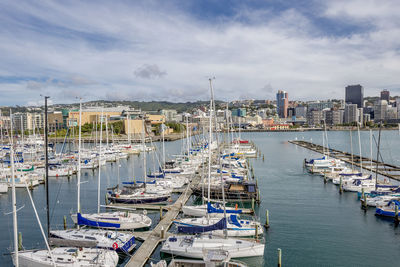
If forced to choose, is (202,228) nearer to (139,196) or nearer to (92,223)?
(92,223)

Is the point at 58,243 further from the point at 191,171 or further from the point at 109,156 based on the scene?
the point at 109,156

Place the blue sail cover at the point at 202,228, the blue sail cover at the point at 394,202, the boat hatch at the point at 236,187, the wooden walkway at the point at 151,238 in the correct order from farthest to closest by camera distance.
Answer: the boat hatch at the point at 236,187, the blue sail cover at the point at 394,202, the blue sail cover at the point at 202,228, the wooden walkway at the point at 151,238

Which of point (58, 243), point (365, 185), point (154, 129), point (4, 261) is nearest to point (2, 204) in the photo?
point (4, 261)

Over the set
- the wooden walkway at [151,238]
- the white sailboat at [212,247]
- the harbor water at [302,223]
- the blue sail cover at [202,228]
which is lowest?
the harbor water at [302,223]

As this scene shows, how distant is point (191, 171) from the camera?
131 feet

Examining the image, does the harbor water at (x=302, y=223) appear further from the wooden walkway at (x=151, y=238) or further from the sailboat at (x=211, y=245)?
the sailboat at (x=211, y=245)

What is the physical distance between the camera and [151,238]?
1975 centimetres

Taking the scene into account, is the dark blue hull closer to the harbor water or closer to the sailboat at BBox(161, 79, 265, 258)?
the harbor water

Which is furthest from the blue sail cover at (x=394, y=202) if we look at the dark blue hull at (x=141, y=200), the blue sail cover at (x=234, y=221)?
the dark blue hull at (x=141, y=200)

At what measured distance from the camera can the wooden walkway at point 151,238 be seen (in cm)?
1694

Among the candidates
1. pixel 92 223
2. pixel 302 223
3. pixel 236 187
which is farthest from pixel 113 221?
pixel 302 223

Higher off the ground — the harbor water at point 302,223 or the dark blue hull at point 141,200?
the dark blue hull at point 141,200

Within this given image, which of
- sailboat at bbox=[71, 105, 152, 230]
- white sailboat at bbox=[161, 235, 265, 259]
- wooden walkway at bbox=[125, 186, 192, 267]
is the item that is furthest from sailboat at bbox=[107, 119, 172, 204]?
white sailboat at bbox=[161, 235, 265, 259]

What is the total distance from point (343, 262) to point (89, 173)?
3777 centimetres
